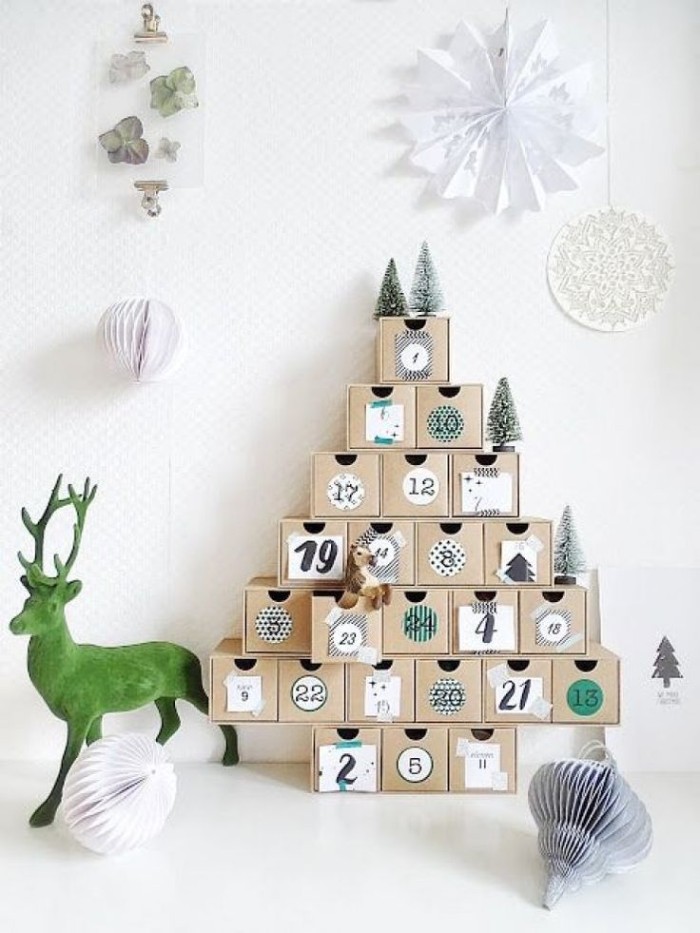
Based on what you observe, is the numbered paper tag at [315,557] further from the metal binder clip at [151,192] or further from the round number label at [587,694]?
the metal binder clip at [151,192]

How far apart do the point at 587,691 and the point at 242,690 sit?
0.63 meters

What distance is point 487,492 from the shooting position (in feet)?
4.68

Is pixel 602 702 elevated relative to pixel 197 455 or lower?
lower

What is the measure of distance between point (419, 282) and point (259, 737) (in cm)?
99

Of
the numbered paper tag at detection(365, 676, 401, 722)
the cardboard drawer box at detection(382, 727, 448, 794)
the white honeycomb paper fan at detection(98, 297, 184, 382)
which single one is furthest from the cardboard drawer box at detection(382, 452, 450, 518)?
the white honeycomb paper fan at detection(98, 297, 184, 382)

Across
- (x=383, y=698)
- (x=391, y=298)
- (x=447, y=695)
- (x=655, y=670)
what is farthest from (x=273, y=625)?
(x=655, y=670)

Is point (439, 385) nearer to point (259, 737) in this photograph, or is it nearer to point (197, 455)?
point (197, 455)

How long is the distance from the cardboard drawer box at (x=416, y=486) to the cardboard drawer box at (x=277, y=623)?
23 cm

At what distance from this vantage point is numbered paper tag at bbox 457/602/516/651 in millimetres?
1415

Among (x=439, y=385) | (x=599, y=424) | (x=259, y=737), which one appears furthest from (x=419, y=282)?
(x=259, y=737)

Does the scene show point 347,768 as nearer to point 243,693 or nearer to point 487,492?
point 243,693

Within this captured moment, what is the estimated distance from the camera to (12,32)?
1.64 m

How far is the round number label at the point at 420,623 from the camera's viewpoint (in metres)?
1.41

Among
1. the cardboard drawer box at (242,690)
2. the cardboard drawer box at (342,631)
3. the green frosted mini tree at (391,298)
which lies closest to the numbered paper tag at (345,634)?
the cardboard drawer box at (342,631)
